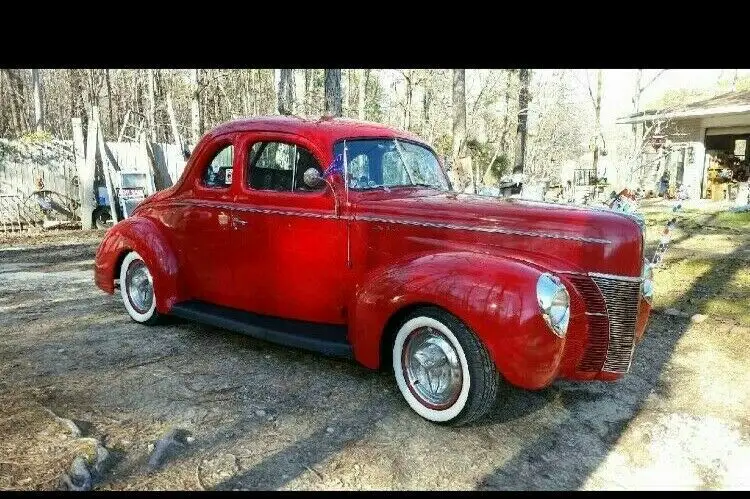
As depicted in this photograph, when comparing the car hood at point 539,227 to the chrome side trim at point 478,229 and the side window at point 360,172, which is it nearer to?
the chrome side trim at point 478,229

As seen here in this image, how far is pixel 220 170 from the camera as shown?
4.67 m

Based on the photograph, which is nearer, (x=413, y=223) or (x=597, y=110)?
(x=413, y=223)

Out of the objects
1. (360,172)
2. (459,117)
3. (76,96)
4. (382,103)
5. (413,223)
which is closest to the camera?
(413,223)

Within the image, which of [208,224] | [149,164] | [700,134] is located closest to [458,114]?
[149,164]

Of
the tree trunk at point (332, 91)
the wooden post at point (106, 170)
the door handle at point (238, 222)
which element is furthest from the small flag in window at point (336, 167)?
the wooden post at point (106, 170)

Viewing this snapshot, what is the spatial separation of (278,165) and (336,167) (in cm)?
58

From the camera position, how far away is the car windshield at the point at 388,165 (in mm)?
4098

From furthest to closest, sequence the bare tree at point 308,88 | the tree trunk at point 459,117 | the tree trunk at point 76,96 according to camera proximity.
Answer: the tree trunk at point 76,96, the bare tree at point 308,88, the tree trunk at point 459,117

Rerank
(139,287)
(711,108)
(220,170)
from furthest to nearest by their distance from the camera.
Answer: (711,108)
(139,287)
(220,170)

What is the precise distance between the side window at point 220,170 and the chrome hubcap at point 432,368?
2.23m

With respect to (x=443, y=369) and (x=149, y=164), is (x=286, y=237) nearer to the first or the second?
(x=443, y=369)

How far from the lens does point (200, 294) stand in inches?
186

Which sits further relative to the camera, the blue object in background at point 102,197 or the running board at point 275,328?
the blue object in background at point 102,197
